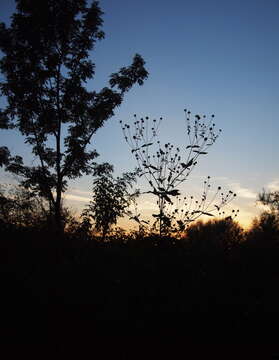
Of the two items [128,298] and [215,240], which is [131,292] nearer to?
[128,298]

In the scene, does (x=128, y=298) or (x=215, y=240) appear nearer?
(x=128, y=298)

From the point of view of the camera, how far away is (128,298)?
184 inches

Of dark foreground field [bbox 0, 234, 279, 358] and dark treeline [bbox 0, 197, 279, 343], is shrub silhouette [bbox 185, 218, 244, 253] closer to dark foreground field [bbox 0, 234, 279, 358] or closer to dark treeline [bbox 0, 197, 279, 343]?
dark treeline [bbox 0, 197, 279, 343]

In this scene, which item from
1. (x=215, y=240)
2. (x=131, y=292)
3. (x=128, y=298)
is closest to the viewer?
(x=128, y=298)

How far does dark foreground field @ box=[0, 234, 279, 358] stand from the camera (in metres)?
3.93

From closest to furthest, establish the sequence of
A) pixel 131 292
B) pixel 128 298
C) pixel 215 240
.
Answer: pixel 128 298 < pixel 131 292 < pixel 215 240

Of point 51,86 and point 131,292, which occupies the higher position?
point 51,86

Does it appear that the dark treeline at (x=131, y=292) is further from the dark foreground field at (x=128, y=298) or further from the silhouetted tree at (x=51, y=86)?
the silhouetted tree at (x=51, y=86)

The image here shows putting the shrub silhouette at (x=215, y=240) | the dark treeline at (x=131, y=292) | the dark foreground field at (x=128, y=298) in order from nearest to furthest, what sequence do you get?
1. the dark foreground field at (x=128, y=298)
2. the dark treeline at (x=131, y=292)
3. the shrub silhouette at (x=215, y=240)

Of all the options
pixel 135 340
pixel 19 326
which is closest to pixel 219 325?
pixel 135 340

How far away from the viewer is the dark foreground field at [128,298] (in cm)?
393

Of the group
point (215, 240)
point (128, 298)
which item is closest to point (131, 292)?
point (128, 298)

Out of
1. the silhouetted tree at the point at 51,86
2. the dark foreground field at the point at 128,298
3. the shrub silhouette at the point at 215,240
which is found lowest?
the dark foreground field at the point at 128,298

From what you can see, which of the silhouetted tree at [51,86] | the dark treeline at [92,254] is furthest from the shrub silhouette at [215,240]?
the silhouetted tree at [51,86]
